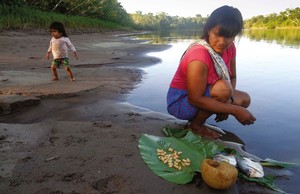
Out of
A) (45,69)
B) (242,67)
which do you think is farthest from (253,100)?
(45,69)

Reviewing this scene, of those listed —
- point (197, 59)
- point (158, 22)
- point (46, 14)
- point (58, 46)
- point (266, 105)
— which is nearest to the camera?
point (197, 59)

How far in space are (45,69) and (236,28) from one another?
4.36m

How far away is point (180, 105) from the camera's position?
2424 millimetres

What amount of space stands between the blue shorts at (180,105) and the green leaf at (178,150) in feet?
0.83

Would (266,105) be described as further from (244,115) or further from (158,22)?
(158,22)

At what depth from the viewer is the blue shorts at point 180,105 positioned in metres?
2.38

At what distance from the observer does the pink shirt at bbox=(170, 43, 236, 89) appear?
6.98ft

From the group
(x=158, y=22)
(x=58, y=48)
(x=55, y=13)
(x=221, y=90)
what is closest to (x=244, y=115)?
(x=221, y=90)

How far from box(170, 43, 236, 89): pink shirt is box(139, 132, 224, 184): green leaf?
49 centimetres

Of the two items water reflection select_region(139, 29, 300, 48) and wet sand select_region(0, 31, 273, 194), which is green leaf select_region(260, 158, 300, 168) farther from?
water reflection select_region(139, 29, 300, 48)

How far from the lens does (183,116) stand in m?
2.47

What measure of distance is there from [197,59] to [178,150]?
0.71 metres

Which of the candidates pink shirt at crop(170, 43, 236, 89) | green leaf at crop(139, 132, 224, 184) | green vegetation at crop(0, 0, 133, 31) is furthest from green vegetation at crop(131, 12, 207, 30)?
green leaf at crop(139, 132, 224, 184)

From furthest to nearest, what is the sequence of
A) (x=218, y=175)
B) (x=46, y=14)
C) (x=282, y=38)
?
(x=282, y=38) < (x=46, y=14) < (x=218, y=175)
